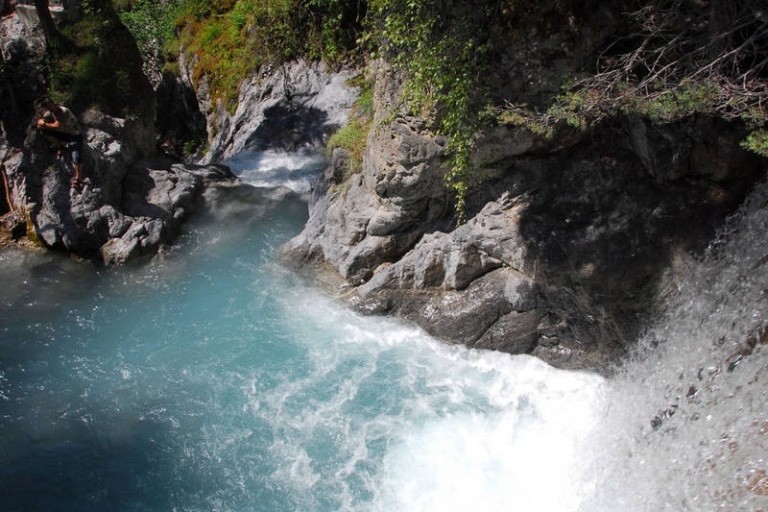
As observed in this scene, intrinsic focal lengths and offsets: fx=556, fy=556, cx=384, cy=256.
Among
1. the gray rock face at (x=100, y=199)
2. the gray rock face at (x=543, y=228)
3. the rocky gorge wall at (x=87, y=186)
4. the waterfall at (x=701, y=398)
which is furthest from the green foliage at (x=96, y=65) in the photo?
the waterfall at (x=701, y=398)

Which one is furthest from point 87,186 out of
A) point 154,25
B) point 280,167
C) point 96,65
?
point 154,25

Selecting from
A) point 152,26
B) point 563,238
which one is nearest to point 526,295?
point 563,238

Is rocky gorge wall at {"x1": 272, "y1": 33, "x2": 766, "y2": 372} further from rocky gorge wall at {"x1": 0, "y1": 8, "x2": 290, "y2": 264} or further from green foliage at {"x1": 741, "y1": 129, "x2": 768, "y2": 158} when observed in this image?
rocky gorge wall at {"x1": 0, "y1": 8, "x2": 290, "y2": 264}

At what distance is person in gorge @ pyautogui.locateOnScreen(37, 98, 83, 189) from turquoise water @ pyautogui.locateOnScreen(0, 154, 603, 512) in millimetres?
2154

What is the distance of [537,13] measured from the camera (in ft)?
21.5

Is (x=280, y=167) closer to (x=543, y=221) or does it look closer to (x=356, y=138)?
(x=356, y=138)

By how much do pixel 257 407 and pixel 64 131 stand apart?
6732 mm

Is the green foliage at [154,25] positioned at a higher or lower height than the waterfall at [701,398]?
higher

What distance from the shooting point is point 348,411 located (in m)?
7.55

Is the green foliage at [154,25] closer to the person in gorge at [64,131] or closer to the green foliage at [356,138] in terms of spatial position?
the person in gorge at [64,131]

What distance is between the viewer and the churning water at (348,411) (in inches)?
227

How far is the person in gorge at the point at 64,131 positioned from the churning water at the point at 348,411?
2.61 meters

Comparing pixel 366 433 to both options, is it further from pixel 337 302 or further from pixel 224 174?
pixel 224 174

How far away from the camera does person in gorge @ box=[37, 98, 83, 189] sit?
10.2 m
